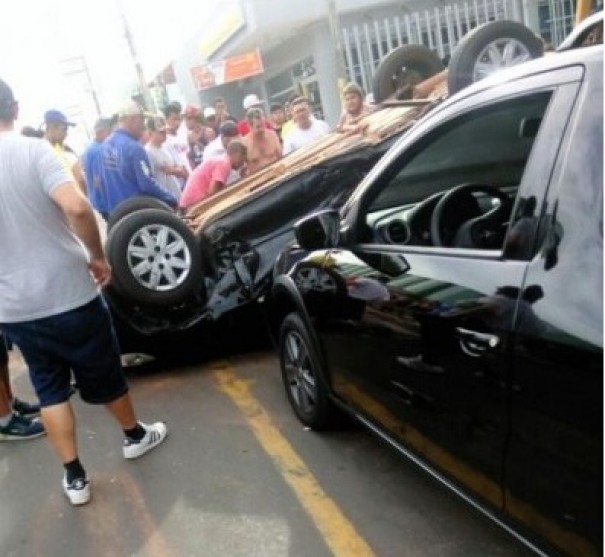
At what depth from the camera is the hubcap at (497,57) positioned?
4.55 meters

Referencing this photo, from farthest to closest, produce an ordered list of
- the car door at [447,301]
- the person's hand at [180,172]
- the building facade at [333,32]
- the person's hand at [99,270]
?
1. the building facade at [333,32]
2. the person's hand at [180,172]
3. the person's hand at [99,270]
4. the car door at [447,301]

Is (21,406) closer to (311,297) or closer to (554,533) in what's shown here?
(311,297)

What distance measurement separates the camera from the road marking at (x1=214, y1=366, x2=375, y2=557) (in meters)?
2.73

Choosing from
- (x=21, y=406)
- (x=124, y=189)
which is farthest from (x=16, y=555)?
(x=124, y=189)

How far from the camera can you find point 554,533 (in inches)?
72.6

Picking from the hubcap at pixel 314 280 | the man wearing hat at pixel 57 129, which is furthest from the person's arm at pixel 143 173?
the hubcap at pixel 314 280

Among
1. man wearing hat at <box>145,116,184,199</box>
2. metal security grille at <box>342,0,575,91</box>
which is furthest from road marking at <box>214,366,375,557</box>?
metal security grille at <box>342,0,575,91</box>

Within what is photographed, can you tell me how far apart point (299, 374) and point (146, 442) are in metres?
0.91

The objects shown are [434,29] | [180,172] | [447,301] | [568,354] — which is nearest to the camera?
[568,354]

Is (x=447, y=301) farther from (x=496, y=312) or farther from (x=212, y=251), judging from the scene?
(x=212, y=251)

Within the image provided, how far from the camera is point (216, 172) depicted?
20.8ft

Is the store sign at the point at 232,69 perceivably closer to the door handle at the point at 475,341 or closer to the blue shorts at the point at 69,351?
the blue shorts at the point at 69,351

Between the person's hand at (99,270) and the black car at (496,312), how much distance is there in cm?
93

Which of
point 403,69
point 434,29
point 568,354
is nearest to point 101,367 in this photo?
point 568,354
